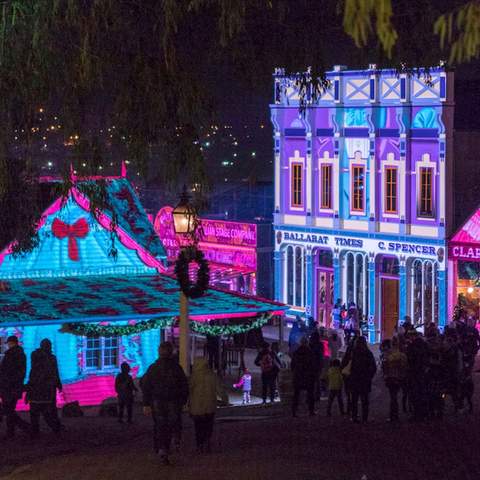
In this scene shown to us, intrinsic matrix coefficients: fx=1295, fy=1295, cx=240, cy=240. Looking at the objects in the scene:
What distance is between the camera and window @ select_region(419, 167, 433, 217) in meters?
35.4

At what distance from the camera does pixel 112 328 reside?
2581 cm

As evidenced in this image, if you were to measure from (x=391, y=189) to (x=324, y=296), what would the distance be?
4.58 m

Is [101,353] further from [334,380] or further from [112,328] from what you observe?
[334,380]

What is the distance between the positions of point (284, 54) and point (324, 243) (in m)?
25.2

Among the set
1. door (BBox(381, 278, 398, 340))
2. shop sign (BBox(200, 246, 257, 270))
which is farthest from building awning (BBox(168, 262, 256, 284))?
door (BBox(381, 278, 398, 340))

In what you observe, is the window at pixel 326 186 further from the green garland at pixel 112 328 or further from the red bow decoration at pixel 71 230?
the green garland at pixel 112 328

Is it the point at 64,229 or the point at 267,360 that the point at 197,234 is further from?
the point at 64,229

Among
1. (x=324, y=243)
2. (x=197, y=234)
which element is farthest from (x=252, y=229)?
(x=197, y=234)

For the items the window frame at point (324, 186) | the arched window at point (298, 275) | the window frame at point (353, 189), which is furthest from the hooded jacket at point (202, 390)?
the arched window at point (298, 275)

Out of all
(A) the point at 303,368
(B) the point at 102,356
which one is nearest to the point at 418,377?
(A) the point at 303,368

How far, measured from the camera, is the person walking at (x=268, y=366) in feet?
80.6

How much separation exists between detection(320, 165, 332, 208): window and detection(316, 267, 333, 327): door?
203 cm

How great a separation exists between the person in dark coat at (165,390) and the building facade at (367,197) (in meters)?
20.5

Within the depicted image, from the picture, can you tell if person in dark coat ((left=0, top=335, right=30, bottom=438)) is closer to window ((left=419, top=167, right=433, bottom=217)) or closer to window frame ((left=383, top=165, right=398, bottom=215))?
window ((left=419, top=167, right=433, bottom=217))
